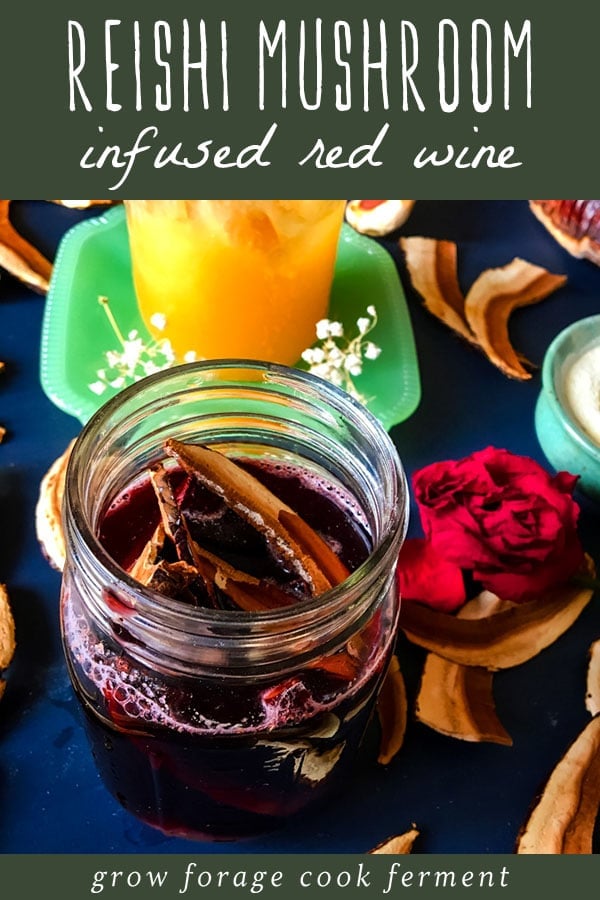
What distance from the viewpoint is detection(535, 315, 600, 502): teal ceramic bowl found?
79cm

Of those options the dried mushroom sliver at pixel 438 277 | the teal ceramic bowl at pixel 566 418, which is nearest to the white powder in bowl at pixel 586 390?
the teal ceramic bowl at pixel 566 418

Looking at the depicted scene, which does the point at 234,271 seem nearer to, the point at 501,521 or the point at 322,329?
the point at 322,329

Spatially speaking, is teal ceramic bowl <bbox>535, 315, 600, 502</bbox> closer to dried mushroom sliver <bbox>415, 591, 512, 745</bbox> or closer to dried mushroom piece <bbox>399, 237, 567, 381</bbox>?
dried mushroom piece <bbox>399, 237, 567, 381</bbox>

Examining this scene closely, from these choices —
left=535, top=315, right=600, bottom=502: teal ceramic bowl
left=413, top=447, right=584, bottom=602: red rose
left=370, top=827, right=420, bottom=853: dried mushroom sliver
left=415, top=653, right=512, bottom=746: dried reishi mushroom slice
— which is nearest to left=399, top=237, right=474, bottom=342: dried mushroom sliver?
left=535, top=315, right=600, bottom=502: teal ceramic bowl

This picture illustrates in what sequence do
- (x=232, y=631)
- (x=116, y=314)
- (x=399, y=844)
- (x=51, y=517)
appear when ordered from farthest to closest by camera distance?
(x=116, y=314)
(x=51, y=517)
(x=399, y=844)
(x=232, y=631)

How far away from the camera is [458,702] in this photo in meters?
0.68

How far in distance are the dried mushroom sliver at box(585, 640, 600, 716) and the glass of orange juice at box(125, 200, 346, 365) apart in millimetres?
373

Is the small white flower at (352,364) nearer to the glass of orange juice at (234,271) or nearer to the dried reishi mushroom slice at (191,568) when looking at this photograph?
the glass of orange juice at (234,271)

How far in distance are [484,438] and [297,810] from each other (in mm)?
404

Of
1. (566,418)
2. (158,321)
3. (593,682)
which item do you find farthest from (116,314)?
(593,682)

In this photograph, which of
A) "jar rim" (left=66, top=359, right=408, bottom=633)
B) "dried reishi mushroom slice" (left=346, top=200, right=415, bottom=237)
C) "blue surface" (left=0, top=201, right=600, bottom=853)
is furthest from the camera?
"dried reishi mushroom slice" (left=346, top=200, right=415, bottom=237)

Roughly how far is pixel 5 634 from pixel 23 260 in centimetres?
43

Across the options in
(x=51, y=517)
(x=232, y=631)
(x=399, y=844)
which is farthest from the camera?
(x=51, y=517)

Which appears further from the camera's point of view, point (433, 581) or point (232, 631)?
point (433, 581)
